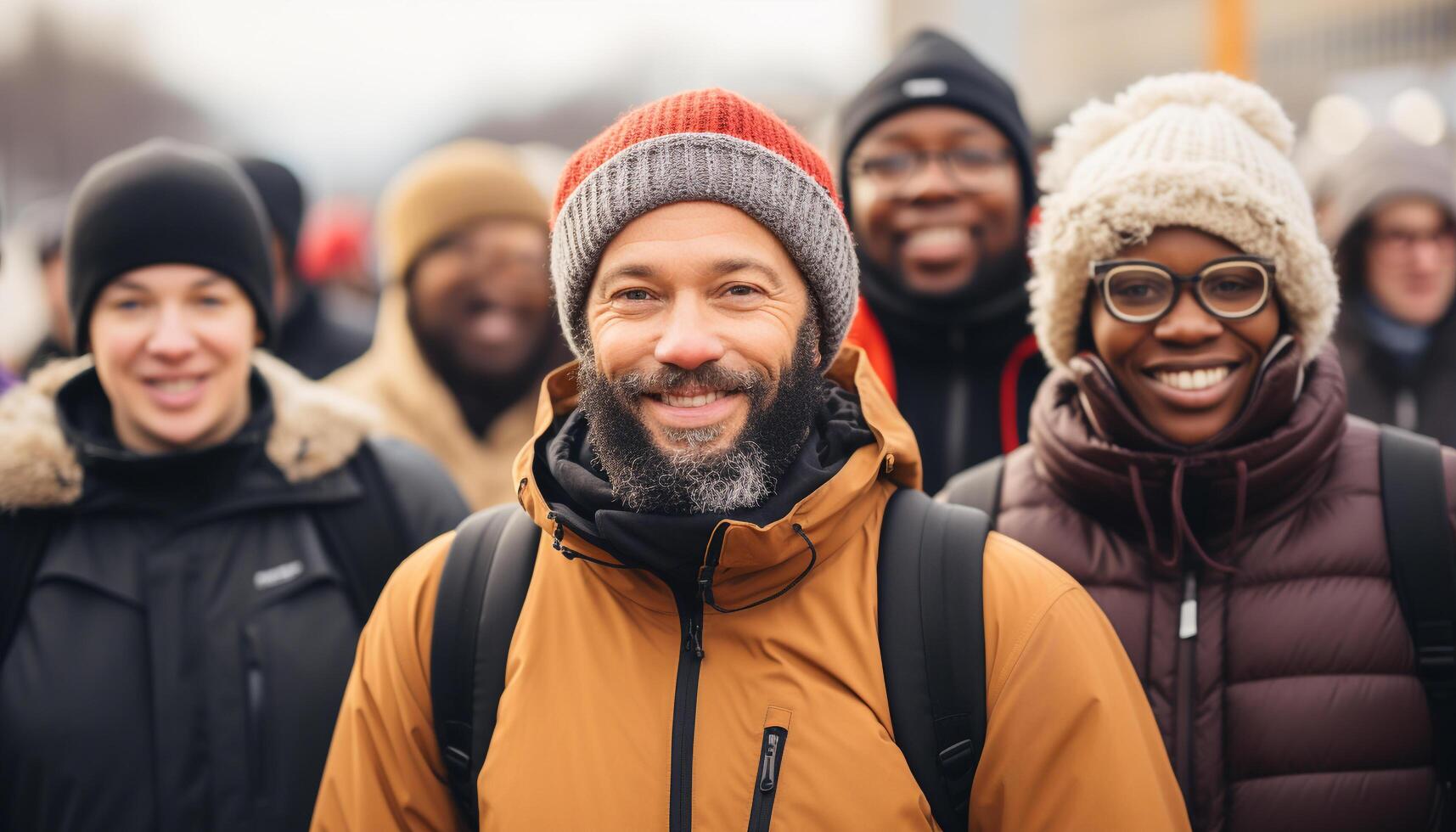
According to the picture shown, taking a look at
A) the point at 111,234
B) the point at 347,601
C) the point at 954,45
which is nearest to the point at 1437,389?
the point at 954,45

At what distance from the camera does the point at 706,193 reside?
2.42 meters

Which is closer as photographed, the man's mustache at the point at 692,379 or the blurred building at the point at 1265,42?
the man's mustache at the point at 692,379

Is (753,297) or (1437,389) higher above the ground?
(753,297)

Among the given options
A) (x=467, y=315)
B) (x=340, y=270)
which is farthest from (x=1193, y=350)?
(x=340, y=270)

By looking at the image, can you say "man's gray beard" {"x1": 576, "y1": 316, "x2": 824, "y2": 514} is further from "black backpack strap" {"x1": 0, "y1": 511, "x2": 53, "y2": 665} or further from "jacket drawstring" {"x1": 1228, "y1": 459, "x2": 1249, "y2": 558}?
"black backpack strap" {"x1": 0, "y1": 511, "x2": 53, "y2": 665}

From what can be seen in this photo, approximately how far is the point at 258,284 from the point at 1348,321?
4490 mm

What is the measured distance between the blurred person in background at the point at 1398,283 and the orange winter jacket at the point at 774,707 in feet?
11.5

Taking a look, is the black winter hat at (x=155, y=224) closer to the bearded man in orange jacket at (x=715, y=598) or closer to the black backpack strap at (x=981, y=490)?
the bearded man in orange jacket at (x=715, y=598)

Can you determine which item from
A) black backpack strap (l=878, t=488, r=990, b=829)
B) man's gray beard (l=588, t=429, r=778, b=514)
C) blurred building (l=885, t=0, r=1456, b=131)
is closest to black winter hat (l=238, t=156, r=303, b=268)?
man's gray beard (l=588, t=429, r=778, b=514)

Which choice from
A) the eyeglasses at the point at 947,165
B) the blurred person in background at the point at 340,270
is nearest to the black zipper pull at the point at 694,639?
the eyeglasses at the point at 947,165

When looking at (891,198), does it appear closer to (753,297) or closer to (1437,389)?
(753,297)

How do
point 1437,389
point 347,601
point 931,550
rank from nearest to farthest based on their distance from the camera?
1. point 931,550
2. point 347,601
3. point 1437,389

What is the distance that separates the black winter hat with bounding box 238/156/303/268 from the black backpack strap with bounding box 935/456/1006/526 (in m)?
4.41

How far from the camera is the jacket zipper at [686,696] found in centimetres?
218
